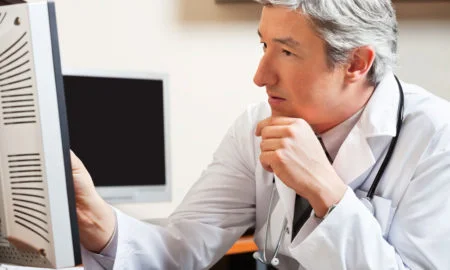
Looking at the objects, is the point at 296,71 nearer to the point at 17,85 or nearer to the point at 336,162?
the point at 336,162

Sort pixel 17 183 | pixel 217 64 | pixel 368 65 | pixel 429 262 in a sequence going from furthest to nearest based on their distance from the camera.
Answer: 1. pixel 217 64
2. pixel 368 65
3. pixel 429 262
4. pixel 17 183

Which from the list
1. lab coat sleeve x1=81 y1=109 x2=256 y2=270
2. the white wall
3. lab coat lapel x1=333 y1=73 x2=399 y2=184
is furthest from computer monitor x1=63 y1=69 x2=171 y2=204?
lab coat lapel x1=333 y1=73 x2=399 y2=184

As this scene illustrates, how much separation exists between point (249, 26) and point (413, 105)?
89 centimetres

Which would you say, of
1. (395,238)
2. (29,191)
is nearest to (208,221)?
(395,238)

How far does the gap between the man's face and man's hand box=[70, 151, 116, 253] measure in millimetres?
348

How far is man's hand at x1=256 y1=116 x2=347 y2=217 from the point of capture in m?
0.92

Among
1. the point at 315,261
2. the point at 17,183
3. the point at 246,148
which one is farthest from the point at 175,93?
the point at 17,183

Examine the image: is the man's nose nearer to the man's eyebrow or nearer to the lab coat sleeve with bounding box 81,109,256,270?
the man's eyebrow

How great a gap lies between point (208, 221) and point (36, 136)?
0.64 m

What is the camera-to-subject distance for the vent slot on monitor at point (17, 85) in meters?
0.58

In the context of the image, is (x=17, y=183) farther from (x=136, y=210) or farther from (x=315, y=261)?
(x=136, y=210)

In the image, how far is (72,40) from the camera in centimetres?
170

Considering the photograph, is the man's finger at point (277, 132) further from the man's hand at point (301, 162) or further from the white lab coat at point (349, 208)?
the white lab coat at point (349, 208)

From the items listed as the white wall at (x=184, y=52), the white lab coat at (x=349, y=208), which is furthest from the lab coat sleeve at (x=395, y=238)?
the white wall at (x=184, y=52)
